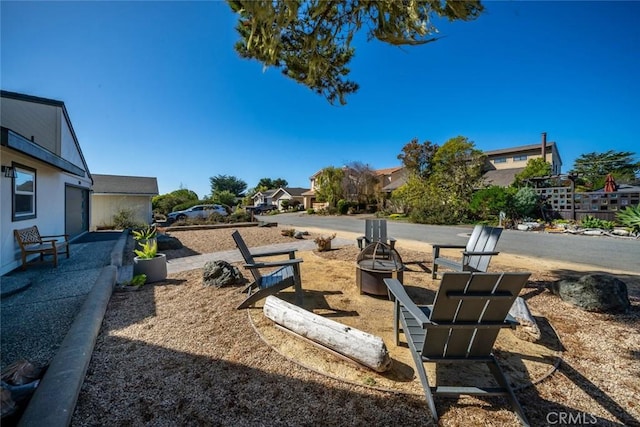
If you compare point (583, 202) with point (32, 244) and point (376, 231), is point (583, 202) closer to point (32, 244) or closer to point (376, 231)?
point (376, 231)

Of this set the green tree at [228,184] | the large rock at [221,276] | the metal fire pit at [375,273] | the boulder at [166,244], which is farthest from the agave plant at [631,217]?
the green tree at [228,184]

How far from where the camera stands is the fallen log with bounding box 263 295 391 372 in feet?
7.24

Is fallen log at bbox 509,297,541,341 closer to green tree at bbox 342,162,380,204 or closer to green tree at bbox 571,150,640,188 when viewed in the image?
green tree at bbox 342,162,380,204

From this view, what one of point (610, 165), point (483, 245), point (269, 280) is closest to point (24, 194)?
point (269, 280)

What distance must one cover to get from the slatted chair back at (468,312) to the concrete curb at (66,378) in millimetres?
2477

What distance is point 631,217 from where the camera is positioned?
10922 mm

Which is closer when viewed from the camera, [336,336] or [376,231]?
[336,336]

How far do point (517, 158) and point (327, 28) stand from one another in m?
38.2

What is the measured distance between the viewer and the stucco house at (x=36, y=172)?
5.41m

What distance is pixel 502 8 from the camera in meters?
4.95

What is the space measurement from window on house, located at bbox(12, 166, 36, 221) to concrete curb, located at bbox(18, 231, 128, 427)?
5286 mm

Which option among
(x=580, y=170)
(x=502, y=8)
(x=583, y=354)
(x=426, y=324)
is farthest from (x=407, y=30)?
(x=580, y=170)

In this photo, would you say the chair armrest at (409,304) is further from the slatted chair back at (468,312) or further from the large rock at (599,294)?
the large rock at (599,294)

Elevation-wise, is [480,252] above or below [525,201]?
below
